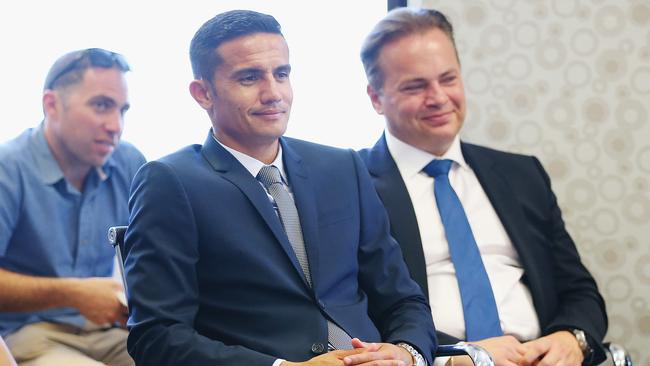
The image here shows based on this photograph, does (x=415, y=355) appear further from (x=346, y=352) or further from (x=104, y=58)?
(x=104, y=58)

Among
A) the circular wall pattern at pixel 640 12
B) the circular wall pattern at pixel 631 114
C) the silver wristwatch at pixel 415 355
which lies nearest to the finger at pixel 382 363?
the silver wristwatch at pixel 415 355

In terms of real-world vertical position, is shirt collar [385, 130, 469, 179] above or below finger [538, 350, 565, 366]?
above

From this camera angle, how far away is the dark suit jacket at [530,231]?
2.55 metres

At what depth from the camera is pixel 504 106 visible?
3.32 metres

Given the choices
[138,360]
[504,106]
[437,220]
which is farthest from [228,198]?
[504,106]

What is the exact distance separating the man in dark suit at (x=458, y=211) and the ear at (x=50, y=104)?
3.28 feet

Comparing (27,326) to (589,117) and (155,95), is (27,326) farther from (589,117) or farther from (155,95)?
(589,117)

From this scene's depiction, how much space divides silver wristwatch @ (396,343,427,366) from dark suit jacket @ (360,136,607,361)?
483 millimetres

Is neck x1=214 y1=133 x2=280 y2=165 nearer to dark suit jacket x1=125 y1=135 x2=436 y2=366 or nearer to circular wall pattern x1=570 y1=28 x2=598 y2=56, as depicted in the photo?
dark suit jacket x1=125 y1=135 x2=436 y2=366

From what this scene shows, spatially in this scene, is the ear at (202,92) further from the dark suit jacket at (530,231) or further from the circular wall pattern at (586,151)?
the circular wall pattern at (586,151)

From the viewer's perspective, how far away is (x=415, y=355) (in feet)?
6.49

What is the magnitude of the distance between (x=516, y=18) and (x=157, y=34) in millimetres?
1339

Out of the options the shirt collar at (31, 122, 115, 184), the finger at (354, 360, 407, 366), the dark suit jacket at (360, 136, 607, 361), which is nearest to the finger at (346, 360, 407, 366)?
the finger at (354, 360, 407, 366)

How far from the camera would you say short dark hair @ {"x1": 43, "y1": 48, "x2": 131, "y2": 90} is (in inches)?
113
